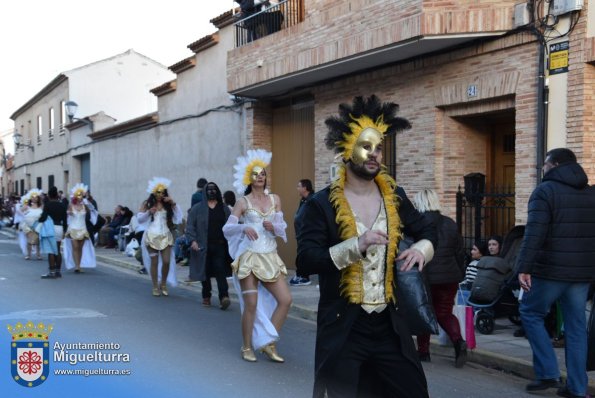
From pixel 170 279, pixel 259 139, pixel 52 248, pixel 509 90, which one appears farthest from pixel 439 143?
pixel 52 248

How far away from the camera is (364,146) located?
407cm

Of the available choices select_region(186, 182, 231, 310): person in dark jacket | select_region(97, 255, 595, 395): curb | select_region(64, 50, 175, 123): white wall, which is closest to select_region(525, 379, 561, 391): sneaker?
select_region(97, 255, 595, 395): curb

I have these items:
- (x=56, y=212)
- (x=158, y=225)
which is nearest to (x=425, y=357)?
(x=158, y=225)

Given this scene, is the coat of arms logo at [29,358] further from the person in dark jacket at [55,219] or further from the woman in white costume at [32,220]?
the woman in white costume at [32,220]

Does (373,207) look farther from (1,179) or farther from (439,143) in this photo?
(1,179)

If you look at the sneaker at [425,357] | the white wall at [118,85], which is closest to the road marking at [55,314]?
the sneaker at [425,357]

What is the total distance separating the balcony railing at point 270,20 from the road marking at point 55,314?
25.7 feet

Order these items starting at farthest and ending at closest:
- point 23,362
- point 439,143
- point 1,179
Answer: point 1,179 → point 439,143 → point 23,362

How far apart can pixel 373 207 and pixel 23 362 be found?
3156 mm

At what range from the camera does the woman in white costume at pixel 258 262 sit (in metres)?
7.48

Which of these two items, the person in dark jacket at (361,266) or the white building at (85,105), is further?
the white building at (85,105)

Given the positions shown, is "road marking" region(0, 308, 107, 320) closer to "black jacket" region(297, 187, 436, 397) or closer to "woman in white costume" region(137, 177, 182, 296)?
"woman in white costume" region(137, 177, 182, 296)

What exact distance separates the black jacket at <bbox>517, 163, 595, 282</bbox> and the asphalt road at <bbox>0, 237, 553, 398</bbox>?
1.29m

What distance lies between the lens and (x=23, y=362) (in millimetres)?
5641
